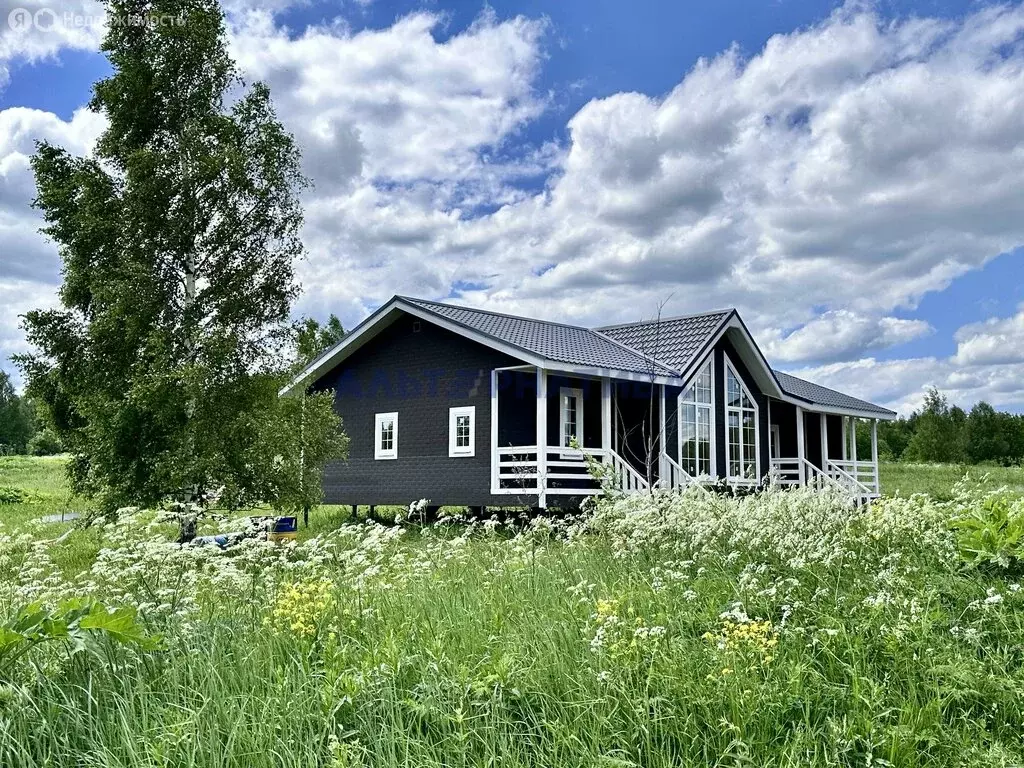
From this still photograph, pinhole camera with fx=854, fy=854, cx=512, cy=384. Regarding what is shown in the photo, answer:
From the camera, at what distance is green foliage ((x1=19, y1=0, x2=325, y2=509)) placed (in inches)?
511

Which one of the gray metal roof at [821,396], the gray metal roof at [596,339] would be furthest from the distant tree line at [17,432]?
the gray metal roof at [821,396]

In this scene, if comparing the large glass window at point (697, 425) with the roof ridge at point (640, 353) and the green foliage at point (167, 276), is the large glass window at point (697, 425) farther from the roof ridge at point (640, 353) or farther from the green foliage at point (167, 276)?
the green foliage at point (167, 276)

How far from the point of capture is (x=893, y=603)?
4961mm

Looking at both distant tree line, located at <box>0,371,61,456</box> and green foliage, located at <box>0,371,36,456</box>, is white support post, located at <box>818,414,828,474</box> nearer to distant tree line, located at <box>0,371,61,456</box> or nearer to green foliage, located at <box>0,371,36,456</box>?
distant tree line, located at <box>0,371,61,456</box>

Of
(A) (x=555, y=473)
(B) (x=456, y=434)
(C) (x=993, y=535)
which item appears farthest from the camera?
(B) (x=456, y=434)

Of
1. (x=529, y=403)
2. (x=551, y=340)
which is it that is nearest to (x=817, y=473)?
(x=551, y=340)

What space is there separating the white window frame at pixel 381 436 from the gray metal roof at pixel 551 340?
9.11ft

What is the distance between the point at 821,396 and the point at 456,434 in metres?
13.4

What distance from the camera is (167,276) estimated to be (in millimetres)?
13820

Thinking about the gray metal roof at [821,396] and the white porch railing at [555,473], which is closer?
the white porch railing at [555,473]

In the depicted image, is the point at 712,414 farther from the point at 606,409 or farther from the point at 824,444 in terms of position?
the point at 824,444

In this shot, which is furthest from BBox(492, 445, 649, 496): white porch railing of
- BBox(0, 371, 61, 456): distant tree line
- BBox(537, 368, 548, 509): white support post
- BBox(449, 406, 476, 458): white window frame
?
BBox(0, 371, 61, 456): distant tree line

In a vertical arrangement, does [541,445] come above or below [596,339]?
below

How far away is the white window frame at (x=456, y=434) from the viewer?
17500mm
